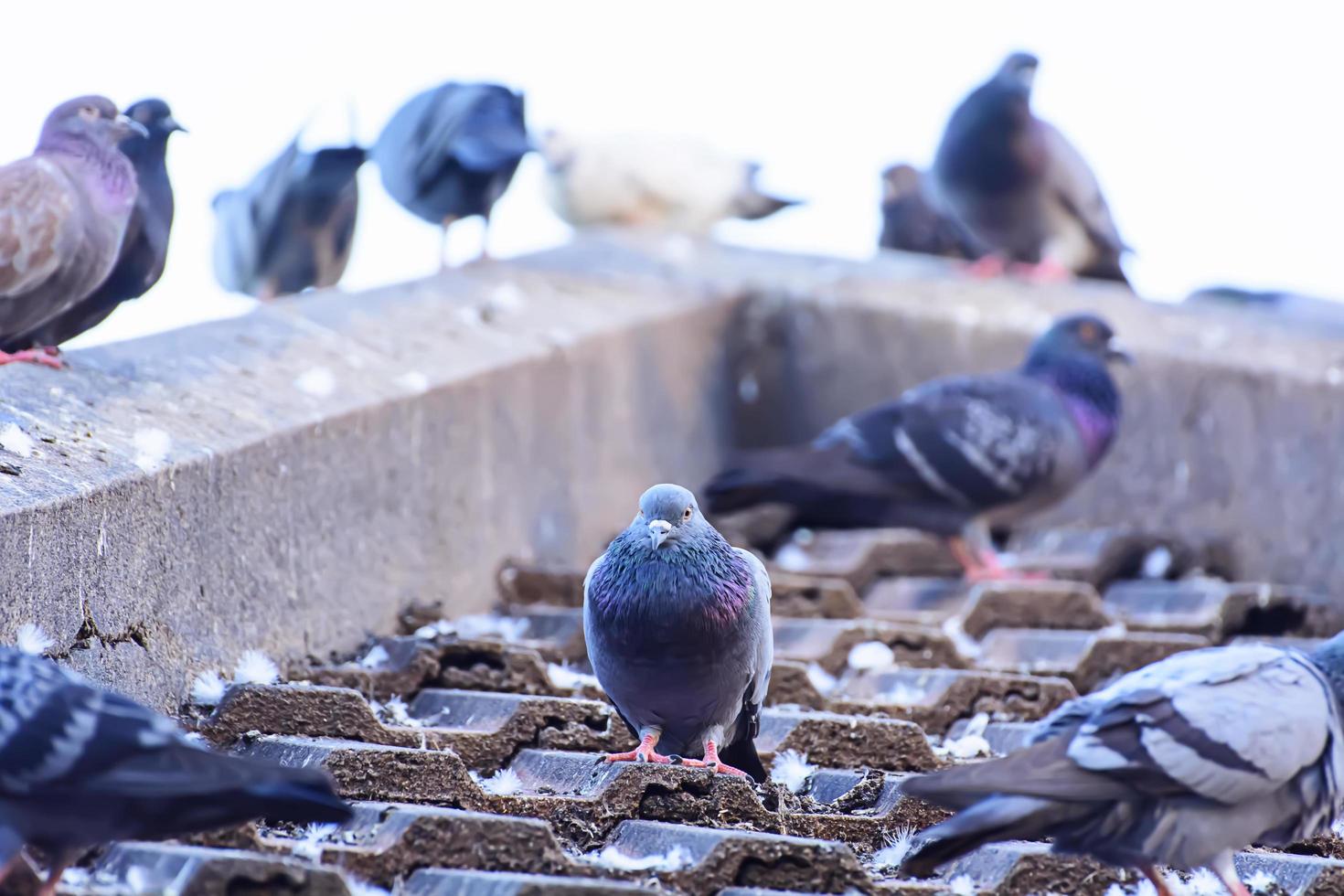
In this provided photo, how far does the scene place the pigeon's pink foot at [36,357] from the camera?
3.88 meters

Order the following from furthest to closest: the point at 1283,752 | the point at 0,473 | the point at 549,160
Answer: the point at 549,160
the point at 0,473
the point at 1283,752

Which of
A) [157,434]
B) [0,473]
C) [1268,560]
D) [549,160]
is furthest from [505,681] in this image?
[549,160]

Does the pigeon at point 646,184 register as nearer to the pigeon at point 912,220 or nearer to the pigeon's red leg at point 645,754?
the pigeon at point 912,220

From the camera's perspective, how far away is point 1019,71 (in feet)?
26.4

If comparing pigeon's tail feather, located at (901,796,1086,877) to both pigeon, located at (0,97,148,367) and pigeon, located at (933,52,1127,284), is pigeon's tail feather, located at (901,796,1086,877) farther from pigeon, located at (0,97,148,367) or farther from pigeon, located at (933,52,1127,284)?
pigeon, located at (933,52,1127,284)

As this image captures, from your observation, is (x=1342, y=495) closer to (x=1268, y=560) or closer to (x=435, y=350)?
(x=1268, y=560)

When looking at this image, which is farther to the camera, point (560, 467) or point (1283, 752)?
point (560, 467)

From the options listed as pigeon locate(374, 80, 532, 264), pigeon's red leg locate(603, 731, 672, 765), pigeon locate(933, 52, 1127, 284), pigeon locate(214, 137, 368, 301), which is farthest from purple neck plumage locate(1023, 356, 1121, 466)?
pigeon's red leg locate(603, 731, 672, 765)

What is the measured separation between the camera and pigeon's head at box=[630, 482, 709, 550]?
139 inches

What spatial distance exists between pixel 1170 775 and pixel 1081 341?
11.7 feet

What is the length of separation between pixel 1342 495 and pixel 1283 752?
3272mm

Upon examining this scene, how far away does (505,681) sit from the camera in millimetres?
4062

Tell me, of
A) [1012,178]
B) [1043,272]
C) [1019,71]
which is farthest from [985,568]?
[1019,71]

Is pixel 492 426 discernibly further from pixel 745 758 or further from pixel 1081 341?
pixel 1081 341
